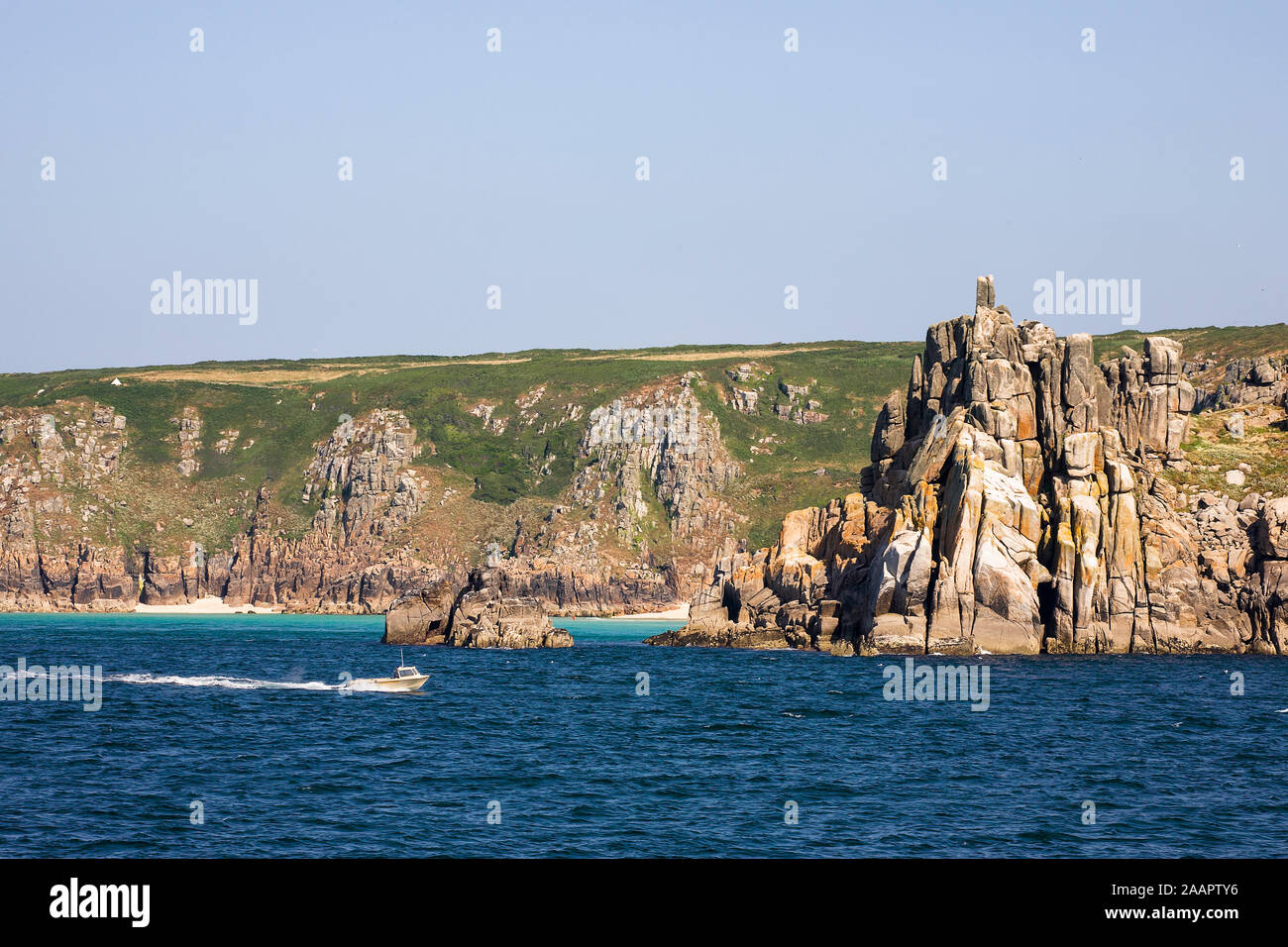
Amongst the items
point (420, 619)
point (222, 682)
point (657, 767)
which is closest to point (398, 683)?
point (222, 682)

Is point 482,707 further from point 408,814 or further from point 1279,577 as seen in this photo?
point 1279,577

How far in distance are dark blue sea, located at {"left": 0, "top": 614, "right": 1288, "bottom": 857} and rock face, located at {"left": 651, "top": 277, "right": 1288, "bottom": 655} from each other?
935 cm

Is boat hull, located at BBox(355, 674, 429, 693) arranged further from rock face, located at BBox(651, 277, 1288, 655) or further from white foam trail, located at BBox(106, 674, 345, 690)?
rock face, located at BBox(651, 277, 1288, 655)

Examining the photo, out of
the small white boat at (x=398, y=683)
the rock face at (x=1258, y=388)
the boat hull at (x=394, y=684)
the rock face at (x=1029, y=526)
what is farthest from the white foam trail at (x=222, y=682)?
the rock face at (x=1258, y=388)

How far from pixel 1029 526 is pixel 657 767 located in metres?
66.3

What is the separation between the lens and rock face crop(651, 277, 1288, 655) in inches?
4373

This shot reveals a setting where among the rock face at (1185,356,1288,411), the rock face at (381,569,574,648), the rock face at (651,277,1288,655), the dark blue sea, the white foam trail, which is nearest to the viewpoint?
the dark blue sea

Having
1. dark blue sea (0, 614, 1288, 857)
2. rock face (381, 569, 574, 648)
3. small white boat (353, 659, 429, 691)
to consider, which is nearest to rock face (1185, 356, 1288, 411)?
dark blue sea (0, 614, 1288, 857)

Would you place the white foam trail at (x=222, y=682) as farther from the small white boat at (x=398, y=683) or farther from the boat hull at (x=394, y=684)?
the boat hull at (x=394, y=684)

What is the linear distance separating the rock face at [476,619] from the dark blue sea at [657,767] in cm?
3787

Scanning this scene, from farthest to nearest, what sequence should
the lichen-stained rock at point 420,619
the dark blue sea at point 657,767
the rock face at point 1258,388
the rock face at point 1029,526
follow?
the rock face at point 1258,388
the lichen-stained rock at point 420,619
the rock face at point 1029,526
the dark blue sea at point 657,767

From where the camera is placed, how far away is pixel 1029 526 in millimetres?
114188

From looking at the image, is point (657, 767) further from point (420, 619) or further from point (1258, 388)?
point (1258, 388)

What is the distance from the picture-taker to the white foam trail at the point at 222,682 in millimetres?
A: 90938
